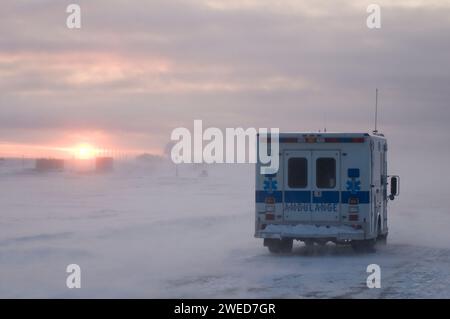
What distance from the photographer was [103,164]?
136 metres

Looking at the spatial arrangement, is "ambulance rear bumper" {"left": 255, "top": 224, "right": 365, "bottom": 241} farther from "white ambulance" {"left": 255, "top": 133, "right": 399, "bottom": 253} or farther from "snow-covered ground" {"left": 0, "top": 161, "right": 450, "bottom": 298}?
"snow-covered ground" {"left": 0, "top": 161, "right": 450, "bottom": 298}

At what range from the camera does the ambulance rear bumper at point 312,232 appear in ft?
65.5

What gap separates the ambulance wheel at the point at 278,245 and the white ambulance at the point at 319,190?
9.8 inches

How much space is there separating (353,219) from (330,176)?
1136 millimetres

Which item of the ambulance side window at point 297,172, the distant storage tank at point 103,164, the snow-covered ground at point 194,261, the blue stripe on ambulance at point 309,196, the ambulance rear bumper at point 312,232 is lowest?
the snow-covered ground at point 194,261

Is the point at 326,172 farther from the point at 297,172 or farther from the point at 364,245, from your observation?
the point at 364,245

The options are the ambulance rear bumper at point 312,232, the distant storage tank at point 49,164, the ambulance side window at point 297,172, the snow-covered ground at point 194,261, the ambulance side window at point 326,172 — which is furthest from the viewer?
the distant storage tank at point 49,164

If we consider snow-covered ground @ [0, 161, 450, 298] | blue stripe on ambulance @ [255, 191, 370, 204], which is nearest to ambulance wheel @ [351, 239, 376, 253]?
snow-covered ground @ [0, 161, 450, 298]

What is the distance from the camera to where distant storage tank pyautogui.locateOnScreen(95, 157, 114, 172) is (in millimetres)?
130812

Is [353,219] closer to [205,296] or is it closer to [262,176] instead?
[262,176]

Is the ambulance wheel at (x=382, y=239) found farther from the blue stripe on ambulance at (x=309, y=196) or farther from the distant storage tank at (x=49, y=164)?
the distant storage tank at (x=49, y=164)

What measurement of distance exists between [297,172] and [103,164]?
117889mm

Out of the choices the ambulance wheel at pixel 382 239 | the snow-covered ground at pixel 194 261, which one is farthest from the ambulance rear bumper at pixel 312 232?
the ambulance wheel at pixel 382 239
